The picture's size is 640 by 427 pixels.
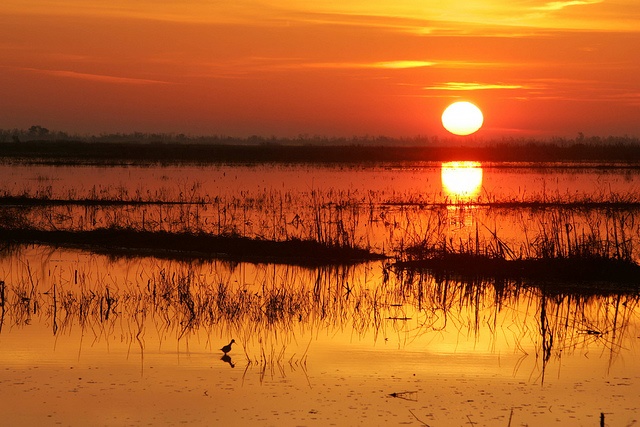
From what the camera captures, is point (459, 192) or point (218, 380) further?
point (459, 192)

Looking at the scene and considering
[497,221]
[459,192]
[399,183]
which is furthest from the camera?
[399,183]

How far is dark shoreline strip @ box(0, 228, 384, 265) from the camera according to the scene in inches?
643

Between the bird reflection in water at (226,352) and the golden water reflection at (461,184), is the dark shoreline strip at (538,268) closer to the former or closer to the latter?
the bird reflection in water at (226,352)

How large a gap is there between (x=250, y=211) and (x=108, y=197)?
535 centimetres

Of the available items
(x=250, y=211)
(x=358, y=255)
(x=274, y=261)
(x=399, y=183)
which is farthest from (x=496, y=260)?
(x=399, y=183)

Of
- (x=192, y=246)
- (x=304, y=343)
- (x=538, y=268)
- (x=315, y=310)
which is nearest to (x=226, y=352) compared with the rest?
(x=304, y=343)

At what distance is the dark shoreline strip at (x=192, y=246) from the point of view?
16.3 meters

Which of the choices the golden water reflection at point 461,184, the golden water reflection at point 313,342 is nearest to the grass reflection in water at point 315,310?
the golden water reflection at point 313,342

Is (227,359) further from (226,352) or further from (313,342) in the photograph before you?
(313,342)

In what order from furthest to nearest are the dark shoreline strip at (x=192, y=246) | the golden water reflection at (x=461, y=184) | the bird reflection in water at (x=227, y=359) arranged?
the golden water reflection at (x=461, y=184) < the dark shoreline strip at (x=192, y=246) < the bird reflection in water at (x=227, y=359)

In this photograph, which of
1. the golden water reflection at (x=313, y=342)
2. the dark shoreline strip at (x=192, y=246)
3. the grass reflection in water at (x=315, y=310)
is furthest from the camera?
the dark shoreline strip at (x=192, y=246)

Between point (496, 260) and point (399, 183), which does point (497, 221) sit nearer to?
point (496, 260)

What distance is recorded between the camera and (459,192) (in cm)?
3269

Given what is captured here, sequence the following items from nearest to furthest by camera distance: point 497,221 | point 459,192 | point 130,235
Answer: point 130,235, point 497,221, point 459,192
